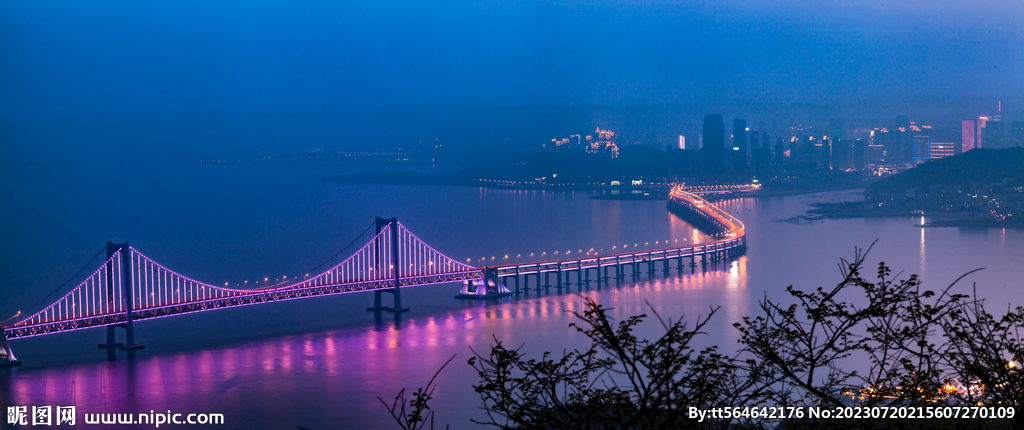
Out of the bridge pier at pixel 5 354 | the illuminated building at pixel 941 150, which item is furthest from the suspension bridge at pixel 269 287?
the illuminated building at pixel 941 150

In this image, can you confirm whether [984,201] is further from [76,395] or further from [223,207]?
[76,395]

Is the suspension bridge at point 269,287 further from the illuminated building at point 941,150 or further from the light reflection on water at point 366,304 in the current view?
the illuminated building at point 941,150

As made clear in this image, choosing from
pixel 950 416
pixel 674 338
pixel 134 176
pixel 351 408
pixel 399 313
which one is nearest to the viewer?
pixel 674 338

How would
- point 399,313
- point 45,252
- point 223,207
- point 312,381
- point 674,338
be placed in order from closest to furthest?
point 674,338
point 312,381
point 399,313
point 45,252
point 223,207

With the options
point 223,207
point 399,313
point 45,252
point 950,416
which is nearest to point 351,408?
point 399,313

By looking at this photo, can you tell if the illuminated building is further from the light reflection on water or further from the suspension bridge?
the suspension bridge

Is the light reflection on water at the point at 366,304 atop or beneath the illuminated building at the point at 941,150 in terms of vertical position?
beneath

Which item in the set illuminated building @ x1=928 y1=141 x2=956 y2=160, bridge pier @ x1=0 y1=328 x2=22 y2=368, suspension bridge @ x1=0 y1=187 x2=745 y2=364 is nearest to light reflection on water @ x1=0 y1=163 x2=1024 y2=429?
bridge pier @ x1=0 y1=328 x2=22 y2=368

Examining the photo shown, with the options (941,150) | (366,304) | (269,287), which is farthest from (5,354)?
(941,150)
